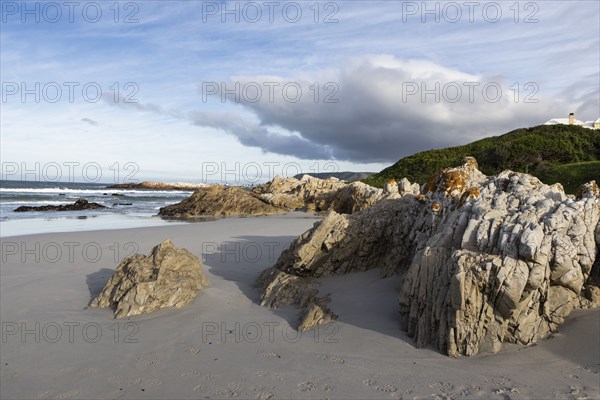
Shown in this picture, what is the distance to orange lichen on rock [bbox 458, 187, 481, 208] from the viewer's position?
7.12m

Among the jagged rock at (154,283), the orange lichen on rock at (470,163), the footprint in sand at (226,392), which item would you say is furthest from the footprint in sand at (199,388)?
the orange lichen on rock at (470,163)

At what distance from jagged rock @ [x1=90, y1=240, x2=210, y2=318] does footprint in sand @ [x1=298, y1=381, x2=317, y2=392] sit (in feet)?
11.4

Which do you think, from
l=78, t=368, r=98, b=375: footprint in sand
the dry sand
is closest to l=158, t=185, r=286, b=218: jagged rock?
the dry sand

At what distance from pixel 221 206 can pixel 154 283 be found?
71.3ft

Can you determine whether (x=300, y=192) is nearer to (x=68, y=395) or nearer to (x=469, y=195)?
(x=469, y=195)

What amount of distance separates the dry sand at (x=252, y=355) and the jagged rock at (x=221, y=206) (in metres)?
19.8

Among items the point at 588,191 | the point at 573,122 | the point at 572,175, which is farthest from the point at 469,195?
the point at 573,122

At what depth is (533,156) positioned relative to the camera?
37.5 metres

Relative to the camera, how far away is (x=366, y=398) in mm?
4672

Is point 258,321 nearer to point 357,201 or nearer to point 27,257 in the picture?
point 27,257

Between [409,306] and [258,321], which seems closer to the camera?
[409,306]

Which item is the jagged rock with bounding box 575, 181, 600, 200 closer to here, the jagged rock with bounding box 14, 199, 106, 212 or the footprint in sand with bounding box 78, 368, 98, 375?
the footprint in sand with bounding box 78, 368, 98, 375

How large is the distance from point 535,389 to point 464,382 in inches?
26.0

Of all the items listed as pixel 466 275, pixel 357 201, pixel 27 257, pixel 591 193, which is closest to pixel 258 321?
pixel 466 275
